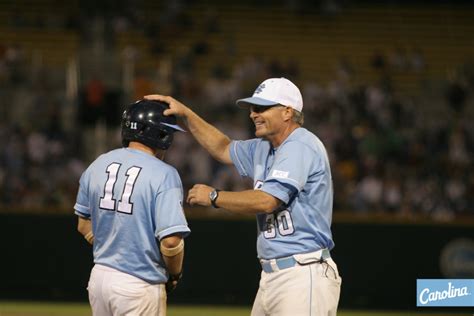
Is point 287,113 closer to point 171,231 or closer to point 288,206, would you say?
point 288,206

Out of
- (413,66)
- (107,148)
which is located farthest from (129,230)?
(413,66)

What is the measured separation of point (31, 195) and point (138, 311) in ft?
33.4

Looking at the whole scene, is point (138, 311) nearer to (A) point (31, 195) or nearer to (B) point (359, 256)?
(B) point (359, 256)

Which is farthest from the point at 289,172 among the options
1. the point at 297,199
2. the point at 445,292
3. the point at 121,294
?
the point at 445,292

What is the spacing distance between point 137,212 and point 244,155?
1.26 m

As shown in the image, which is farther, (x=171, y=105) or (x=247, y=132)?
(x=247, y=132)

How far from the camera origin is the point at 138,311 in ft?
17.1

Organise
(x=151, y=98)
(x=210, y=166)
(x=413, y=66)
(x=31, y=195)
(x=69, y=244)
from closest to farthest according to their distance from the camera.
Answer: (x=151, y=98) < (x=69, y=244) < (x=31, y=195) < (x=210, y=166) < (x=413, y=66)

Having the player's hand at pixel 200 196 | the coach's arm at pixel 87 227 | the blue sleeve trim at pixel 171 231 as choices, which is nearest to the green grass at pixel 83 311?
the coach's arm at pixel 87 227

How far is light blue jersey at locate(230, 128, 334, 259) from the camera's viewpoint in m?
5.50

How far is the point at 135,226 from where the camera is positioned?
17.3 feet

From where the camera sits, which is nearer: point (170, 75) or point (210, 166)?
point (210, 166)

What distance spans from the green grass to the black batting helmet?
699 centimetres

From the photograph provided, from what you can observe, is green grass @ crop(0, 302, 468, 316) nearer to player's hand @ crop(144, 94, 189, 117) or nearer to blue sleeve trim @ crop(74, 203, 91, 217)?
blue sleeve trim @ crop(74, 203, 91, 217)
